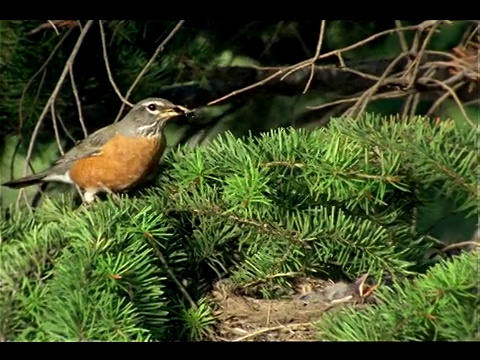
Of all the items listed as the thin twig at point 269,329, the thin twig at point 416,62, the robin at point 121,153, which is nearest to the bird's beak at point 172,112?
the robin at point 121,153

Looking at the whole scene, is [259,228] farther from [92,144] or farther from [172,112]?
[92,144]

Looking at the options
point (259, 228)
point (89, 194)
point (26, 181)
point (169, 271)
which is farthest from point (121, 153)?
point (169, 271)

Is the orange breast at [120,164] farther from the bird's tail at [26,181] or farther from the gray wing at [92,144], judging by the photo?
the bird's tail at [26,181]

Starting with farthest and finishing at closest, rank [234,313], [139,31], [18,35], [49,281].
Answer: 1. [139,31]
2. [18,35]
3. [234,313]
4. [49,281]

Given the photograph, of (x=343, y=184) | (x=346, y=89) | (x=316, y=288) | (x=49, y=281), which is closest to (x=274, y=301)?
(x=316, y=288)

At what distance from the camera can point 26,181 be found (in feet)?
9.91

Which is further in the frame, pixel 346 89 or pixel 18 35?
pixel 346 89

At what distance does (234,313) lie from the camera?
71.1 inches

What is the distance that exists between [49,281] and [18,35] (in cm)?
171

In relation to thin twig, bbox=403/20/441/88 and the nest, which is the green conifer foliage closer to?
the nest

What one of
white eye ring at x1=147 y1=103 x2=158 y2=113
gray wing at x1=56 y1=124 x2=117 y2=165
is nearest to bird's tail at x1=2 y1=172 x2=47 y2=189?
gray wing at x1=56 y1=124 x2=117 y2=165

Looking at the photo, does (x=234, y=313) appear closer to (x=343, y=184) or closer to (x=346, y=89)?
(x=343, y=184)

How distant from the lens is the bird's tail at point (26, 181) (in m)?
2.98

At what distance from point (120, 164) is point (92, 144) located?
0.15 m
